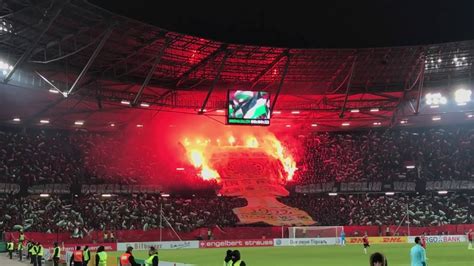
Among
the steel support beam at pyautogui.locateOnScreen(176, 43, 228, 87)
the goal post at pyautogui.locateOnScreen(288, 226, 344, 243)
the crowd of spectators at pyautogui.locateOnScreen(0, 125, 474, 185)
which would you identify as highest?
the steel support beam at pyautogui.locateOnScreen(176, 43, 228, 87)

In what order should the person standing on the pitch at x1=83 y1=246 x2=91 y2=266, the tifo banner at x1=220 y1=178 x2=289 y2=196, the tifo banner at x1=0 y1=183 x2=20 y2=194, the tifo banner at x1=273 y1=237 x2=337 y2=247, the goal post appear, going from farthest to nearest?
1. the tifo banner at x1=220 y1=178 x2=289 y2=196
2. the goal post
3. the tifo banner at x1=273 y1=237 x2=337 y2=247
4. the tifo banner at x1=0 y1=183 x2=20 y2=194
5. the person standing on the pitch at x1=83 y1=246 x2=91 y2=266

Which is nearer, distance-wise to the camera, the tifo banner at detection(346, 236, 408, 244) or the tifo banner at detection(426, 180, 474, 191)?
the tifo banner at detection(346, 236, 408, 244)

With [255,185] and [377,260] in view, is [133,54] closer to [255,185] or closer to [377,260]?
[255,185]

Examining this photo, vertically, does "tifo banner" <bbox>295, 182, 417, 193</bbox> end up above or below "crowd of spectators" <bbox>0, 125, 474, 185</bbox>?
below

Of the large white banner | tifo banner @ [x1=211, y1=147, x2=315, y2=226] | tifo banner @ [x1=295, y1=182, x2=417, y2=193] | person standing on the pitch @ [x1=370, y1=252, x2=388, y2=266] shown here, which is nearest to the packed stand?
tifo banner @ [x1=211, y1=147, x2=315, y2=226]

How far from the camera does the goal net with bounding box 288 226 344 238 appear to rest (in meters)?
58.7

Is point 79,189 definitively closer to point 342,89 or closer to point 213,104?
point 213,104

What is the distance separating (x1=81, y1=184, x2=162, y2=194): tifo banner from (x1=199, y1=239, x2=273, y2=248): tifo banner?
42.8ft

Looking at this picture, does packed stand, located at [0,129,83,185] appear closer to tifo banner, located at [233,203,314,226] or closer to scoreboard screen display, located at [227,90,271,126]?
tifo banner, located at [233,203,314,226]

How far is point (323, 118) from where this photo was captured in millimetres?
68812

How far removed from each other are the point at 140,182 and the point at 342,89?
84.5 feet

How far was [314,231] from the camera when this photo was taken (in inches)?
2318

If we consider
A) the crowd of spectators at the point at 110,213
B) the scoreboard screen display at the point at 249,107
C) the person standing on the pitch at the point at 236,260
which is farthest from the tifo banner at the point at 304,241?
the person standing on the pitch at the point at 236,260

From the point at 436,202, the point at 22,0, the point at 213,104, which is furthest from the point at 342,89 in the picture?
the point at 22,0
